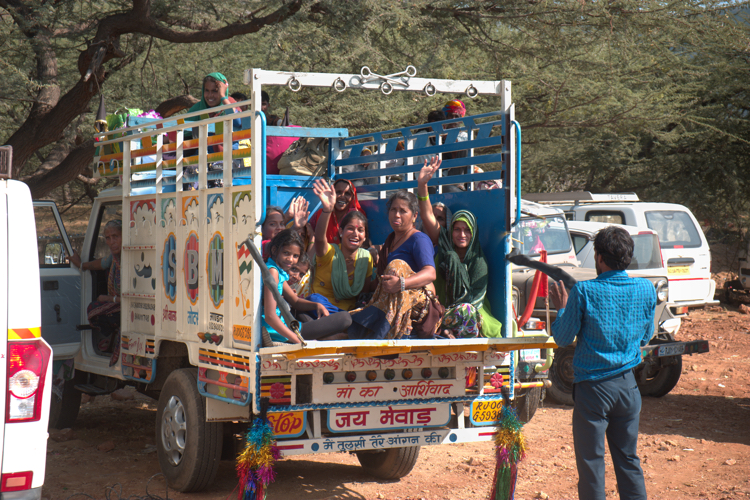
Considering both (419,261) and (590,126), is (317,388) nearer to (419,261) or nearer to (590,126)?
(419,261)

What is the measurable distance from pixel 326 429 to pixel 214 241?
1339 mm

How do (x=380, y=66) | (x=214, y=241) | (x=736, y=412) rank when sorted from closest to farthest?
1. (x=214, y=241)
2. (x=736, y=412)
3. (x=380, y=66)

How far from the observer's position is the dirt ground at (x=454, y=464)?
17.8 ft

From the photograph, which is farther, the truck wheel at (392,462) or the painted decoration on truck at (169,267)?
the truck wheel at (392,462)

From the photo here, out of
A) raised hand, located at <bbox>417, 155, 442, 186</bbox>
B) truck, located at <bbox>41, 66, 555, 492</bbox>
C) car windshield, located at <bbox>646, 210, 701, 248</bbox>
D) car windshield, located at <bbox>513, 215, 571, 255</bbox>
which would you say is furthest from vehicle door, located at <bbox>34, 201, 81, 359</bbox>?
car windshield, located at <bbox>646, 210, 701, 248</bbox>

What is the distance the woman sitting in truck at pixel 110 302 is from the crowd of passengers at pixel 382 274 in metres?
1.42

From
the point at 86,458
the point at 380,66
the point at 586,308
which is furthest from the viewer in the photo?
the point at 380,66

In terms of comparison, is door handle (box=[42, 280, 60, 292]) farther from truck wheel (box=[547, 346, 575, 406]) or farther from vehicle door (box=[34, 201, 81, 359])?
truck wheel (box=[547, 346, 575, 406])

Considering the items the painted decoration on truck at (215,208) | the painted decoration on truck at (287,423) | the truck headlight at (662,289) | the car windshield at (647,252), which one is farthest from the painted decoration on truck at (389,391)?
the car windshield at (647,252)

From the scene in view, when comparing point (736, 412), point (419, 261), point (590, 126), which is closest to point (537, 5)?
point (590, 126)

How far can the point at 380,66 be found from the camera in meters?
10.3

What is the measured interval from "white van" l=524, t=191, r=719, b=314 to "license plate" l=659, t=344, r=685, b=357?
3347 mm

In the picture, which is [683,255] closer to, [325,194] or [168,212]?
[325,194]

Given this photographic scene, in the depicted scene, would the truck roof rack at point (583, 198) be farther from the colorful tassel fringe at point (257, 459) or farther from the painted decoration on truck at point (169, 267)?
the colorful tassel fringe at point (257, 459)
